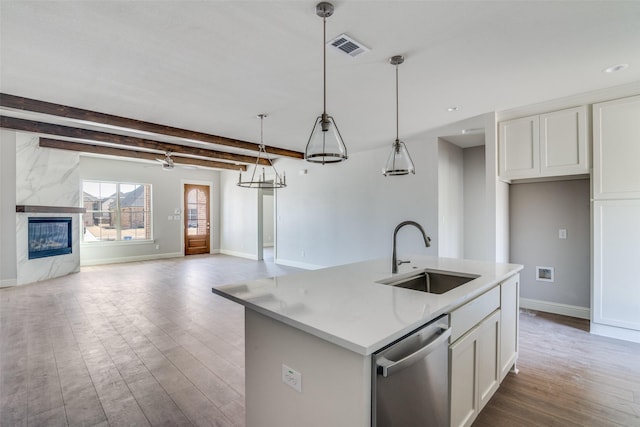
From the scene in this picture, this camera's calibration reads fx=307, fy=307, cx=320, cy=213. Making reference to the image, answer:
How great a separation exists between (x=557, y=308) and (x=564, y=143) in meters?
2.19

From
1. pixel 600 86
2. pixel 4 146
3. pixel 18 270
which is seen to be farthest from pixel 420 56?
pixel 18 270

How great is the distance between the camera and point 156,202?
875 centimetres

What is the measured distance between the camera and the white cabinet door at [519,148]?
370cm

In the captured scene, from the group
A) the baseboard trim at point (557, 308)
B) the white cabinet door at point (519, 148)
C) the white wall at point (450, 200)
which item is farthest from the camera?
the white wall at point (450, 200)

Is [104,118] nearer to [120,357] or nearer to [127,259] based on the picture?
[120,357]

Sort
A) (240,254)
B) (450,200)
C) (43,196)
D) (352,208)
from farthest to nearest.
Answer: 1. (240,254)
2. (352,208)
3. (43,196)
4. (450,200)

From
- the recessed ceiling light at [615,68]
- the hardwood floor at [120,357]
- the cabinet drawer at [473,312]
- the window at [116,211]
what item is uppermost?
the recessed ceiling light at [615,68]

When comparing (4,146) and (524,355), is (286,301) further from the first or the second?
(4,146)

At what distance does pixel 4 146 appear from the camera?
5328mm

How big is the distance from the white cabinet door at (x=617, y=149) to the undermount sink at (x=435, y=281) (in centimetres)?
234

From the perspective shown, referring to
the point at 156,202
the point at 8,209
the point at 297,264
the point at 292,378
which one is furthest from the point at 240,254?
the point at 292,378

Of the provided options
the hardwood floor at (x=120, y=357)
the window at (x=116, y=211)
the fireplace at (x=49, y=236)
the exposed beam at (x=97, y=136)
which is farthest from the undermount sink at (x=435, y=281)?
the window at (x=116, y=211)

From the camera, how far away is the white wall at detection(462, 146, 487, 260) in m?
5.47

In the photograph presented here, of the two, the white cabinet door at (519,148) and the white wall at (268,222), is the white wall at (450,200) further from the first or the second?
the white wall at (268,222)
